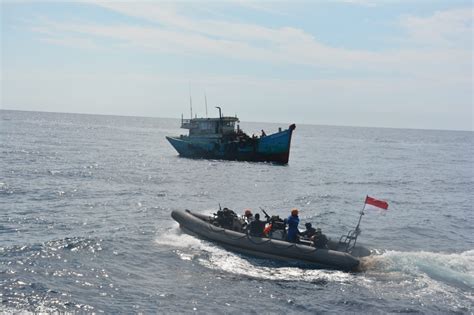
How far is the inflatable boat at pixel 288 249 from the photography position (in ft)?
59.7

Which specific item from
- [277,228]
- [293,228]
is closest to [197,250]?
[277,228]

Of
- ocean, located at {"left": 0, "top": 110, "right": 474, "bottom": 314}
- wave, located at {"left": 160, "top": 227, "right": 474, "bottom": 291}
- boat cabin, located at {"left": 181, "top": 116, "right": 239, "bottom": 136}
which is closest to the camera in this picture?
ocean, located at {"left": 0, "top": 110, "right": 474, "bottom": 314}

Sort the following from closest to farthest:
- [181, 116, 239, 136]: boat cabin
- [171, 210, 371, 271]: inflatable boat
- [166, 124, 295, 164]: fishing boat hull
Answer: [171, 210, 371, 271]: inflatable boat < [166, 124, 295, 164]: fishing boat hull < [181, 116, 239, 136]: boat cabin

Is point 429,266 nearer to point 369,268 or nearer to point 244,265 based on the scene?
point 369,268

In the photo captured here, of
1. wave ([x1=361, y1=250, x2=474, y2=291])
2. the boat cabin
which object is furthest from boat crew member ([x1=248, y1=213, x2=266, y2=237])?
the boat cabin

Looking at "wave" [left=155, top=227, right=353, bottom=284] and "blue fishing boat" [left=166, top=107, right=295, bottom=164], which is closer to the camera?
"wave" [left=155, top=227, right=353, bottom=284]

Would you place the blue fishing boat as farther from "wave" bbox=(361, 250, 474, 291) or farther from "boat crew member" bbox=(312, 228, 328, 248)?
"boat crew member" bbox=(312, 228, 328, 248)

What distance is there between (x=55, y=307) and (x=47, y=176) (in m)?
25.0

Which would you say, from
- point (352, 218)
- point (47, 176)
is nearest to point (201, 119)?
point (47, 176)

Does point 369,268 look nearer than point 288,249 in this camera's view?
Yes

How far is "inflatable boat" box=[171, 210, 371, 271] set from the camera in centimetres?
1819

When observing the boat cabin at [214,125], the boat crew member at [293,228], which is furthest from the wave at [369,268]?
the boat cabin at [214,125]

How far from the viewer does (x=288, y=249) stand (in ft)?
61.7

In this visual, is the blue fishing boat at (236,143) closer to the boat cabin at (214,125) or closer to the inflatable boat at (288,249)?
the boat cabin at (214,125)
